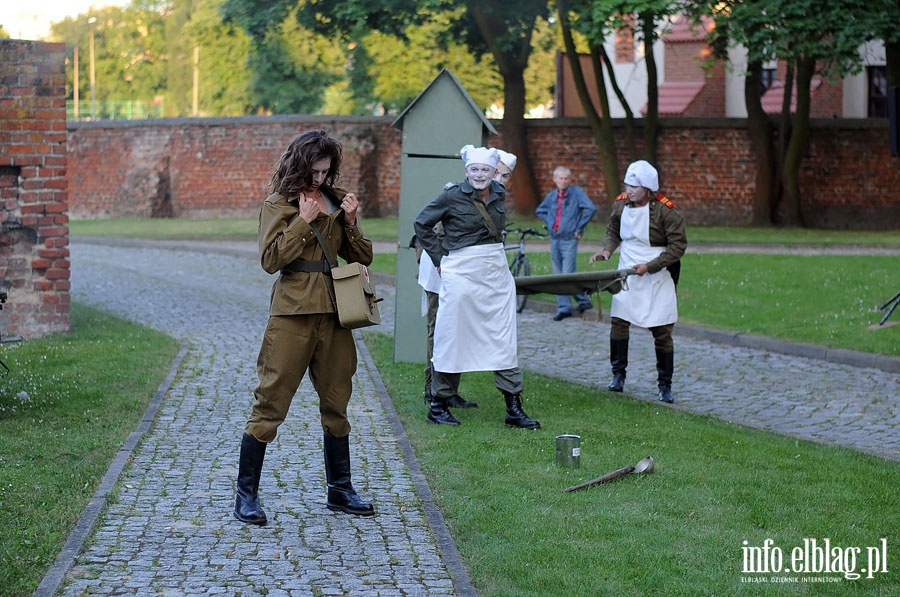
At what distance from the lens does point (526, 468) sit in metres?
7.79

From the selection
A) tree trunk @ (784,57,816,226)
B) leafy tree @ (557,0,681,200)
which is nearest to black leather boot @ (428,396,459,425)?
leafy tree @ (557,0,681,200)

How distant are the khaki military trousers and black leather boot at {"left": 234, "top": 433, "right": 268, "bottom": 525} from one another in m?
0.06

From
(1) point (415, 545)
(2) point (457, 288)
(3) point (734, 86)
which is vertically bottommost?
(1) point (415, 545)

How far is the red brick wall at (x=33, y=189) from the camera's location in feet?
43.4

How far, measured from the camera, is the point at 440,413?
9352 mm

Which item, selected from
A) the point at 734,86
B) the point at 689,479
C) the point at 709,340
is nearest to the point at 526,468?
the point at 689,479

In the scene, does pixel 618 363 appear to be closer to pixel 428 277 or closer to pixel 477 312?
pixel 428 277

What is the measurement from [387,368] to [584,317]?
545cm

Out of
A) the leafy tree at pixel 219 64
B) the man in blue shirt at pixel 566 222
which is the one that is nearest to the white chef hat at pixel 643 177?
the man in blue shirt at pixel 566 222

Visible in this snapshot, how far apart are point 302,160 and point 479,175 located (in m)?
2.81

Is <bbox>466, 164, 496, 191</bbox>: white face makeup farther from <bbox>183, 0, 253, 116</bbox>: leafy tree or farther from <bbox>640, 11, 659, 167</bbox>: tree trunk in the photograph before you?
<bbox>183, 0, 253, 116</bbox>: leafy tree

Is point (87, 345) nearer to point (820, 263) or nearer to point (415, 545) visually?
point (415, 545)

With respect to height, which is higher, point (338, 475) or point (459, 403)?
point (338, 475)

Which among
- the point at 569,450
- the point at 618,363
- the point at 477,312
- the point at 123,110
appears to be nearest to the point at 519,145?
the point at 618,363
